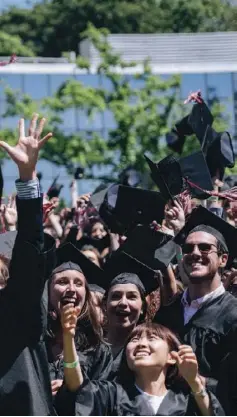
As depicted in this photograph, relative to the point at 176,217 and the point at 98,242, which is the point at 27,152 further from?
the point at 98,242

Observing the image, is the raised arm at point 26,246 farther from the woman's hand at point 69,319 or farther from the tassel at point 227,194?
the tassel at point 227,194

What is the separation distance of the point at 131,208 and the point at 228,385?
9.99 ft

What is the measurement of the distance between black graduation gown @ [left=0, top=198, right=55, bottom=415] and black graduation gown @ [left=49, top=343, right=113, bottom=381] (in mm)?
661

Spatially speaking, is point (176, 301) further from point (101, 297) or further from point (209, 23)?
point (209, 23)

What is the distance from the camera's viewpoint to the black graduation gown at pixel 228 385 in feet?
24.3

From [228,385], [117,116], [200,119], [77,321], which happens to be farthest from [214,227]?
[117,116]

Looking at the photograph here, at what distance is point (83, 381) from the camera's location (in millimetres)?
7023

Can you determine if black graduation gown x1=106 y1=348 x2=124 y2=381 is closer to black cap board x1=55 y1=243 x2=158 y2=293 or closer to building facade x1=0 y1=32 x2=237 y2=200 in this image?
black cap board x1=55 y1=243 x2=158 y2=293

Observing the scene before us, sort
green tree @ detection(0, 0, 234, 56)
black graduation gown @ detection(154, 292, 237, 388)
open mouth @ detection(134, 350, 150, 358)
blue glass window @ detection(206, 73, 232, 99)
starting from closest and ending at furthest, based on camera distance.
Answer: open mouth @ detection(134, 350, 150, 358), black graduation gown @ detection(154, 292, 237, 388), blue glass window @ detection(206, 73, 232, 99), green tree @ detection(0, 0, 234, 56)

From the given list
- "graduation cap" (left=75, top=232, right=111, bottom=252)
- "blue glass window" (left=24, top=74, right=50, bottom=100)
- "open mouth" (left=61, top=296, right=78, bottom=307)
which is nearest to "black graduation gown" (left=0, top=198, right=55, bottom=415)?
"open mouth" (left=61, top=296, right=78, bottom=307)

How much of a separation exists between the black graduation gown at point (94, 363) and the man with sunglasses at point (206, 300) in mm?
411

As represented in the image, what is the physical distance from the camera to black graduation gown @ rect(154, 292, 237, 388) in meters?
7.93

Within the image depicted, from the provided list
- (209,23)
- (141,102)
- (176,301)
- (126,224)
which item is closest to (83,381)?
(176,301)

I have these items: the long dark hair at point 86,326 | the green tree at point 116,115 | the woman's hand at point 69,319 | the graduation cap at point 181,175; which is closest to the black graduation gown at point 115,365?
the long dark hair at point 86,326
